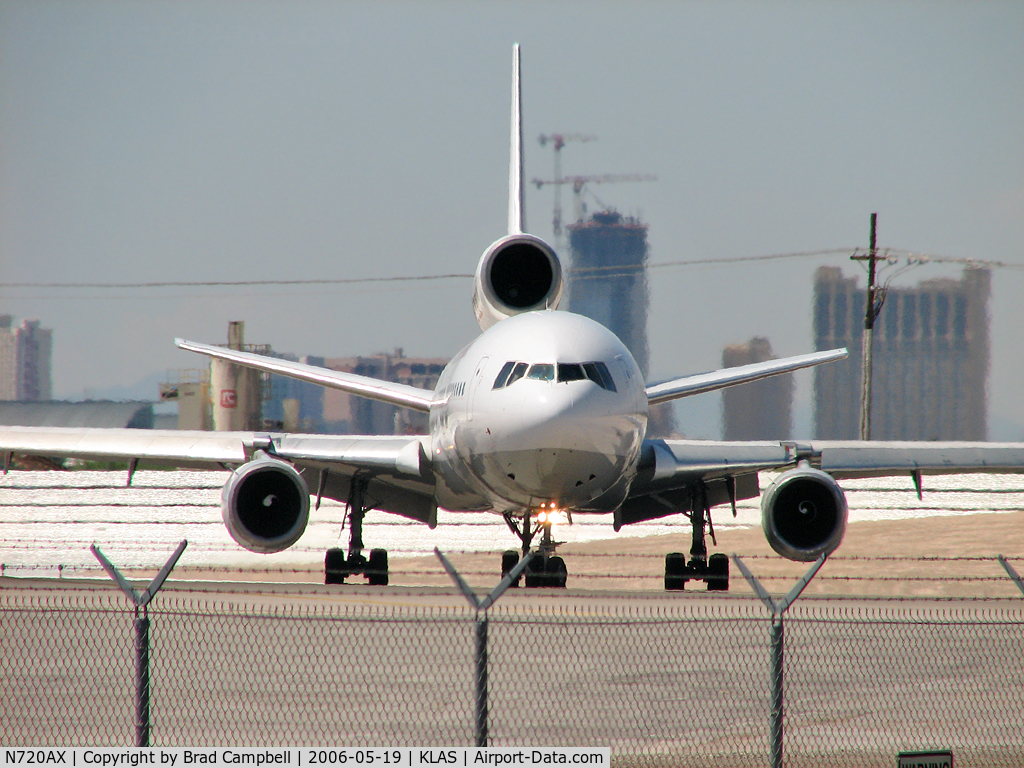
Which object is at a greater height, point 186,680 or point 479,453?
point 479,453

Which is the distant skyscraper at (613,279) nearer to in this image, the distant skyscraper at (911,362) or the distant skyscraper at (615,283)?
the distant skyscraper at (615,283)

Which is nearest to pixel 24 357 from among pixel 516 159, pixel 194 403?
pixel 194 403

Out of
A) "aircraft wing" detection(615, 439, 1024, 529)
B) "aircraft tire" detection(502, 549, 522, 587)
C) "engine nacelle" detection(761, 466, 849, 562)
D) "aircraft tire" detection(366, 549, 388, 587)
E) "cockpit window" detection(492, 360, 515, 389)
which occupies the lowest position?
"aircraft tire" detection(366, 549, 388, 587)

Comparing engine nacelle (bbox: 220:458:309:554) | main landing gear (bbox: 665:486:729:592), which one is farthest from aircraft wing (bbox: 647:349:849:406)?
engine nacelle (bbox: 220:458:309:554)

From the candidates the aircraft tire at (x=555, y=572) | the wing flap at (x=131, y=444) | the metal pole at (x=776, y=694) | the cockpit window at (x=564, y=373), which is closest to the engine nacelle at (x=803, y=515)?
the aircraft tire at (x=555, y=572)

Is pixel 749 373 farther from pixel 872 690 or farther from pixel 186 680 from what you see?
pixel 186 680

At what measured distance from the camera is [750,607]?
62.3 ft

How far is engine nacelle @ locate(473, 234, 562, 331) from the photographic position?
23.3m

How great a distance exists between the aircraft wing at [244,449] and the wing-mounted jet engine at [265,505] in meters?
1.09

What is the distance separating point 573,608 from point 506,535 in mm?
16847

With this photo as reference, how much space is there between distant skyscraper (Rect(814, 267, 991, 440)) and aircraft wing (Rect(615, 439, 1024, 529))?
45.5 ft

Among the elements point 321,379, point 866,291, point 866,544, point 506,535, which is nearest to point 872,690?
point 321,379

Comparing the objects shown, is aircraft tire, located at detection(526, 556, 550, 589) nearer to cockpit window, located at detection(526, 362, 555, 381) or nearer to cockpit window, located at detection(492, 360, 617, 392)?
cockpit window, located at detection(492, 360, 617, 392)

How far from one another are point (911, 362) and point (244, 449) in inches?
2168
